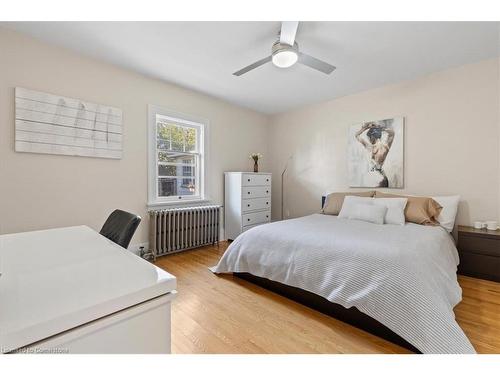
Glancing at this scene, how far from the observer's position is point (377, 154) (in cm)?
350

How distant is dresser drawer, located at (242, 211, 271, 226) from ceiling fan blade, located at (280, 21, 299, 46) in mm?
2603

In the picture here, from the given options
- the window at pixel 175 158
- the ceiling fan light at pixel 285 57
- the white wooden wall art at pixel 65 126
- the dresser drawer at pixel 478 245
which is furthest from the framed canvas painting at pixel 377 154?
the white wooden wall art at pixel 65 126

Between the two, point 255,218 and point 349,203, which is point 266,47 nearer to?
point 349,203

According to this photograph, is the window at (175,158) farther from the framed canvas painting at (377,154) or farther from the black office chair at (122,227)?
the framed canvas painting at (377,154)

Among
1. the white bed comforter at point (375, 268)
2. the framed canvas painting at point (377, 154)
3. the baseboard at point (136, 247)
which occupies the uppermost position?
the framed canvas painting at point (377, 154)

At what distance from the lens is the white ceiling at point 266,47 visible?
210 cm

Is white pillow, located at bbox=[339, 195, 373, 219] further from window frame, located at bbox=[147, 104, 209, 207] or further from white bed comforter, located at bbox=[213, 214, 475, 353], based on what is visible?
window frame, located at bbox=[147, 104, 209, 207]

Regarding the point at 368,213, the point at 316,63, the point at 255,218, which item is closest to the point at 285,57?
the point at 316,63

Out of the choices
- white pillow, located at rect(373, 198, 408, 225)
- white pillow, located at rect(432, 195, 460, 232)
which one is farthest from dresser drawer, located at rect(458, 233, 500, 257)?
white pillow, located at rect(373, 198, 408, 225)

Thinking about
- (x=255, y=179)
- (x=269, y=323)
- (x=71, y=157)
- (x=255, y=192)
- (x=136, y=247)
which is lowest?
(x=269, y=323)

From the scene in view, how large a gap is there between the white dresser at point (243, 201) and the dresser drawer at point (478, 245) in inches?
106

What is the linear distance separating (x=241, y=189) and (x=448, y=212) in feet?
8.87

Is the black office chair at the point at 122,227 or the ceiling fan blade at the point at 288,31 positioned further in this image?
the ceiling fan blade at the point at 288,31
